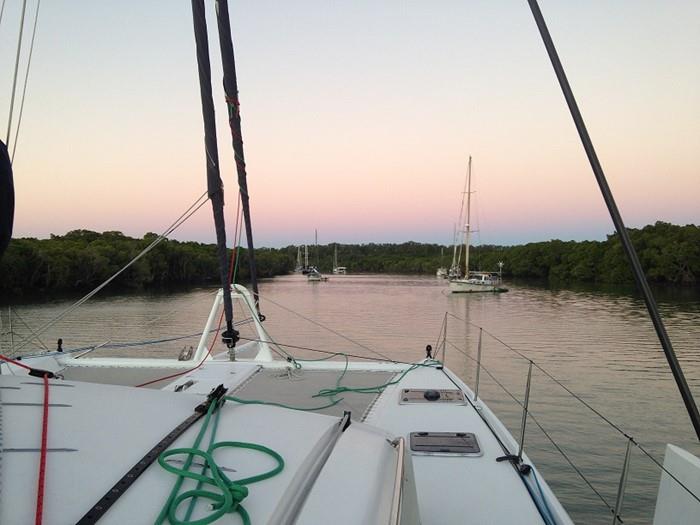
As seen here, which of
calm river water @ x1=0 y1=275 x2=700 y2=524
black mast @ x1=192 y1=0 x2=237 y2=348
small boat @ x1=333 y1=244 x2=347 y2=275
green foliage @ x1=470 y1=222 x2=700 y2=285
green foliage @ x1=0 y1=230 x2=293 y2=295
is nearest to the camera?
black mast @ x1=192 y1=0 x2=237 y2=348

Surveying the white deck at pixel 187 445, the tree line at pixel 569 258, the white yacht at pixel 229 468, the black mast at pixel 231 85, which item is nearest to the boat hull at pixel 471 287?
the tree line at pixel 569 258

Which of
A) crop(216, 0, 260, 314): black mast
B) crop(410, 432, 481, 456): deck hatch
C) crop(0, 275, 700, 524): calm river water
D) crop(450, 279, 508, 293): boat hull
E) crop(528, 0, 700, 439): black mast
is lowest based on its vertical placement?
crop(0, 275, 700, 524): calm river water

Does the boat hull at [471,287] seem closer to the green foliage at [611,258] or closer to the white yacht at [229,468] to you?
the green foliage at [611,258]

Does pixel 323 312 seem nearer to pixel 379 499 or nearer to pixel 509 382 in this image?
pixel 509 382

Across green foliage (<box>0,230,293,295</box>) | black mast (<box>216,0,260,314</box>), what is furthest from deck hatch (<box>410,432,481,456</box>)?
green foliage (<box>0,230,293,295</box>)

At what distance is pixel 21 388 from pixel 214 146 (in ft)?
11.5

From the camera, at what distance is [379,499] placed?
1.36 metres

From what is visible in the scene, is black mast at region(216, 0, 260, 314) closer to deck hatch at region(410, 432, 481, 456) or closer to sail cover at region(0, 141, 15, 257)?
deck hatch at region(410, 432, 481, 456)

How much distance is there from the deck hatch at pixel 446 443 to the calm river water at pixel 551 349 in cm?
72

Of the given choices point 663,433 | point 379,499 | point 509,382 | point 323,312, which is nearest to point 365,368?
point 379,499

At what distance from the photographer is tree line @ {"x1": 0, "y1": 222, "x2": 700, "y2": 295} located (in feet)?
109

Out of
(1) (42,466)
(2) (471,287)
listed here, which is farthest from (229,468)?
(2) (471,287)

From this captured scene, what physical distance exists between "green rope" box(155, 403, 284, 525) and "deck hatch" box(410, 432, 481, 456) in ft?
5.14

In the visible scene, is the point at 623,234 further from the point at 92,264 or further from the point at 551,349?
the point at 92,264
